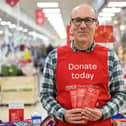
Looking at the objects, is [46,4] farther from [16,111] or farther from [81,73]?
[81,73]

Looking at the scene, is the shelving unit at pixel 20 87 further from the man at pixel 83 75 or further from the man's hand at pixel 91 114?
the man's hand at pixel 91 114

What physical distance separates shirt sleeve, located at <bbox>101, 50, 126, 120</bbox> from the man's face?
242mm

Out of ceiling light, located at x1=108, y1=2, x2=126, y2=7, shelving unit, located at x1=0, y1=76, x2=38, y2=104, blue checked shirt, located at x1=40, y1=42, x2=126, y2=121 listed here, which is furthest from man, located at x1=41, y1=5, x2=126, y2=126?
shelving unit, located at x1=0, y1=76, x2=38, y2=104

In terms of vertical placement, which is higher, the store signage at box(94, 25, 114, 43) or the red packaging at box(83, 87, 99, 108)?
the store signage at box(94, 25, 114, 43)

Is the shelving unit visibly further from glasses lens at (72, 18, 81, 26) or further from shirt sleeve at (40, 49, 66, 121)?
glasses lens at (72, 18, 81, 26)

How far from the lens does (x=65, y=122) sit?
1871 mm

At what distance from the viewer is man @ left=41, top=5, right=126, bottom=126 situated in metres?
1.88

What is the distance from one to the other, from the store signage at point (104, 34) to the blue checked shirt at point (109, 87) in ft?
3.79

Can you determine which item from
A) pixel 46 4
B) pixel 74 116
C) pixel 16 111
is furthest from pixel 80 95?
pixel 46 4

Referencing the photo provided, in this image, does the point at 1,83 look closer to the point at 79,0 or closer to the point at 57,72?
the point at 79,0

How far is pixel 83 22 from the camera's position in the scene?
187 centimetres

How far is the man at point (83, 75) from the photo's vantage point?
1.88 metres

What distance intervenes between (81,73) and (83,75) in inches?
0.8

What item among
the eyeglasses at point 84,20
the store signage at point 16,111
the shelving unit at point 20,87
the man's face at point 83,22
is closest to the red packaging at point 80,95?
the man's face at point 83,22
